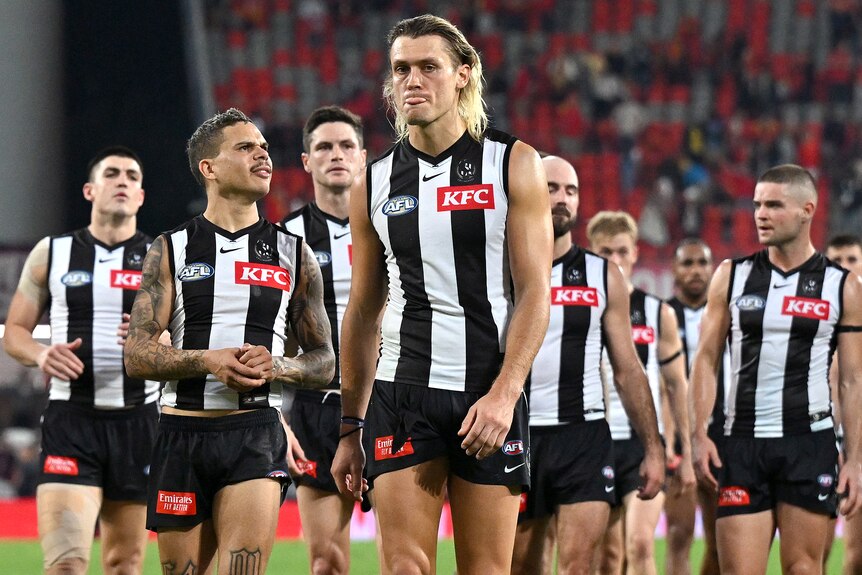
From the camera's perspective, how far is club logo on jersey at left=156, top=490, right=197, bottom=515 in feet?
14.9

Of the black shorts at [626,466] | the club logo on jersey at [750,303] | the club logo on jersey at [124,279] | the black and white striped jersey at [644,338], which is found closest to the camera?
the club logo on jersey at [750,303]

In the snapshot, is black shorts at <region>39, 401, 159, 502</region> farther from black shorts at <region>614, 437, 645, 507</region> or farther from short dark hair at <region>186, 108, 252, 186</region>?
black shorts at <region>614, 437, 645, 507</region>

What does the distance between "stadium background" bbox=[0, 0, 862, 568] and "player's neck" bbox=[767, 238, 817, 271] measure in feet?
24.0

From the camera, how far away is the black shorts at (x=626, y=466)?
711 cm

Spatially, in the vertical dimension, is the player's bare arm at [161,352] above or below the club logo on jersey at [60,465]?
above

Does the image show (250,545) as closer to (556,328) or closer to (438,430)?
(438,430)

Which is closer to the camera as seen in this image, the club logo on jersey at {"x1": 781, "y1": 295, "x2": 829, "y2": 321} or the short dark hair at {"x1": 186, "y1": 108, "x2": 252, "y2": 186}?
the short dark hair at {"x1": 186, "y1": 108, "x2": 252, "y2": 186}

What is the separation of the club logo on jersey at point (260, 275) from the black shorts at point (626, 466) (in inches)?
116

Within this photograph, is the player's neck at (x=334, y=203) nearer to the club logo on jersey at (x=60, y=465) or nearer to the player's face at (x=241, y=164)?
the player's face at (x=241, y=164)

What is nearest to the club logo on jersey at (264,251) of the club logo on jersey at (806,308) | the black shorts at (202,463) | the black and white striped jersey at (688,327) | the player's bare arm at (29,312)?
the black shorts at (202,463)

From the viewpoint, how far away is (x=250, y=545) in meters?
4.48

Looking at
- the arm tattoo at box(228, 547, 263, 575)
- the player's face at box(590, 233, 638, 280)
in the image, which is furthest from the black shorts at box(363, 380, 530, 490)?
the player's face at box(590, 233, 638, 280)

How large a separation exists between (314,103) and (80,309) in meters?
12.5

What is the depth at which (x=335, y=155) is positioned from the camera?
630 cm
